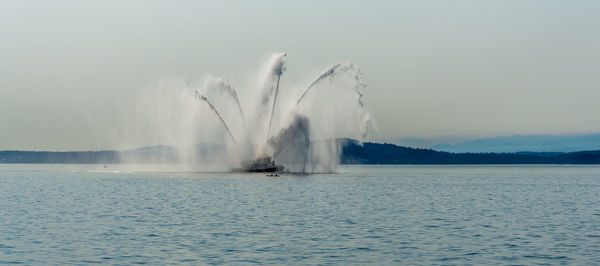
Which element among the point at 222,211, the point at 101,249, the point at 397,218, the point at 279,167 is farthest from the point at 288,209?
the point at 279,167

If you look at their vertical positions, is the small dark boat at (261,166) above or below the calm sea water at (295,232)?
above

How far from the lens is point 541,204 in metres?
69.7

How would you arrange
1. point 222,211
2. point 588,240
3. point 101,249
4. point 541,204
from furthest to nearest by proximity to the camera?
point 541,204
point 222,211
point 588,240
point 101,249

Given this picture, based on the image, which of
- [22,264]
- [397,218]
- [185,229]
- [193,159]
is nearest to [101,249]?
[22,264]

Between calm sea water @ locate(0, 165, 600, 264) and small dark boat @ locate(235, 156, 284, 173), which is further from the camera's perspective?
small dark boat @ locate(235, 156, 284, 173)

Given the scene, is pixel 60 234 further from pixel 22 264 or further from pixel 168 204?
pixel 168 204

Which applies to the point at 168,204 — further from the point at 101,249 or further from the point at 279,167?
the point at 279,167

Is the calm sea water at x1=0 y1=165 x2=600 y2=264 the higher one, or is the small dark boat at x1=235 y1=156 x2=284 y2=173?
the small dark boat at x1=235 y1=156 x2=284 y2=173

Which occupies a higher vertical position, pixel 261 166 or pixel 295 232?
pixel 261 166

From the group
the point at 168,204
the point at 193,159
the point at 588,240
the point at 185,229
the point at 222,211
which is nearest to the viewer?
the point at 588,240

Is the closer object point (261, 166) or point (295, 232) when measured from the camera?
point (295, 232)

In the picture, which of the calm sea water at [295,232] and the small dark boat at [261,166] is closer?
the calm sea water at [295,232]

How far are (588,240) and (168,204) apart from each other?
124 feet

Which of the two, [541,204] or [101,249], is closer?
[101,249]
